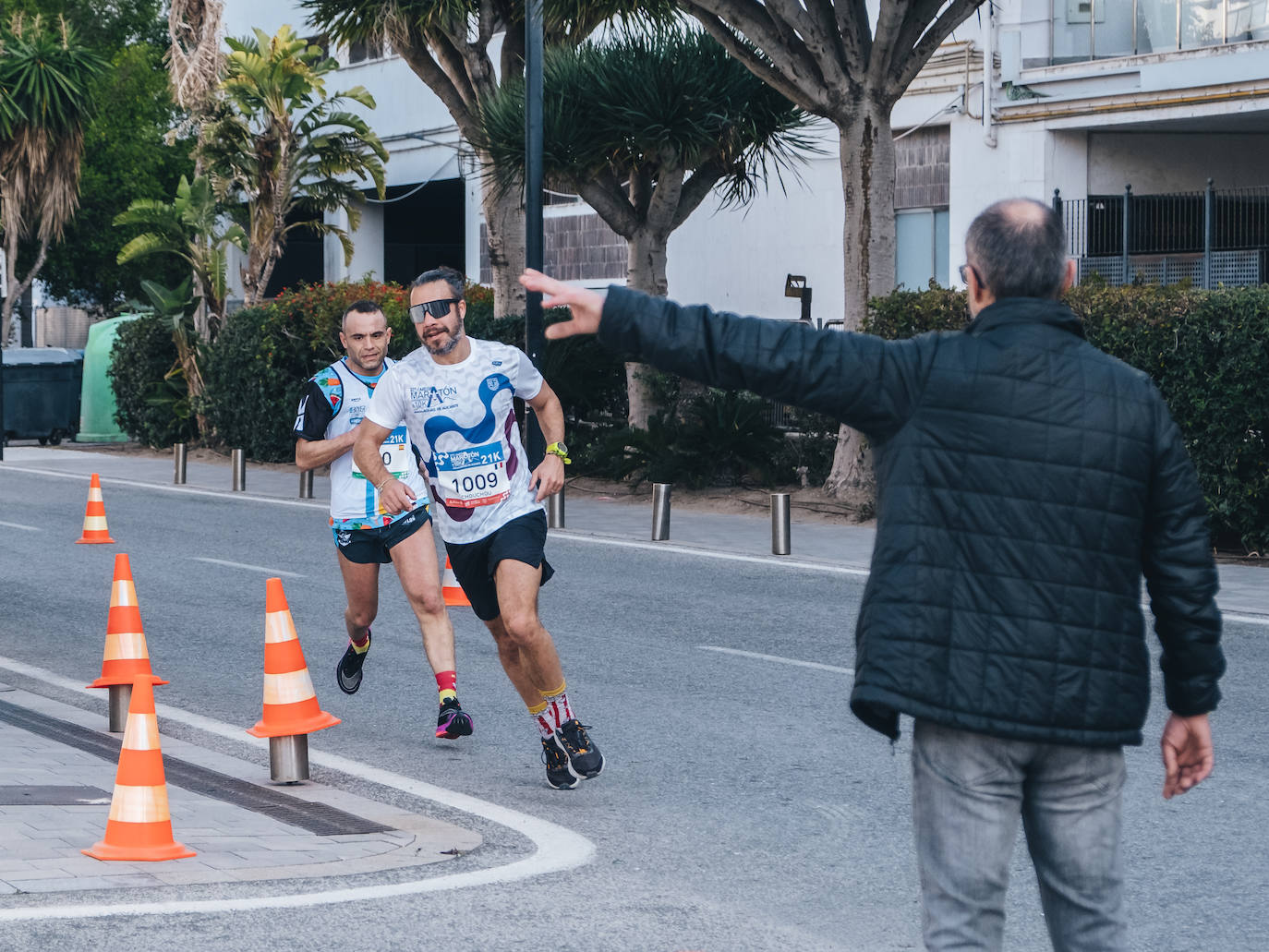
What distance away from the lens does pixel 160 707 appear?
8.59 metres

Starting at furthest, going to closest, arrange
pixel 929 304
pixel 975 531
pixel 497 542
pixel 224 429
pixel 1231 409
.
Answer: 1. pixel 224 429
2. pixel 929 304
3. pixel 1231 409
4. pixel 497 542
5. pixel 975 531

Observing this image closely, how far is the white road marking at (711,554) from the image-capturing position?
46.8 feet

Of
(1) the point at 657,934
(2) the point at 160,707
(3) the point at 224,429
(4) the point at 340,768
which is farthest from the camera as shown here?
(3) the point at 224,429

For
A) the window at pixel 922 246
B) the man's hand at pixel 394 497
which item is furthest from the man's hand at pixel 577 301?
the window at pixel 922 246

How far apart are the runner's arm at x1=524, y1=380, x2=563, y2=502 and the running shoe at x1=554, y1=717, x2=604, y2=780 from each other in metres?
0.91

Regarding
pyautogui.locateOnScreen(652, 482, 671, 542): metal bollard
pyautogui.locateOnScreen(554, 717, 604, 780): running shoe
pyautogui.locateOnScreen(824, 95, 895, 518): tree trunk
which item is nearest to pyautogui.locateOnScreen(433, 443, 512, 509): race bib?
pyautogui.locateOnScreen(554, 717, 604, 780): running shoe

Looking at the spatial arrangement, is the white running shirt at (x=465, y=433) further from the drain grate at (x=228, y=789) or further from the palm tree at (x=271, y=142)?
the palm tree at (x=271, y=142)

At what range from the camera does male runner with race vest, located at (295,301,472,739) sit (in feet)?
25.6

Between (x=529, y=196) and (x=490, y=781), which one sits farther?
(x=529, y=196)

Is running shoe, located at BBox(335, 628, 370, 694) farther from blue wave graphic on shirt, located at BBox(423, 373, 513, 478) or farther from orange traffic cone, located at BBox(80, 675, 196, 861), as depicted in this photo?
orange traffic cone, located at BBox(80, 675, 196, 861)

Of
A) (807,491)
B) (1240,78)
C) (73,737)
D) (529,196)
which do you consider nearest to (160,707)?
(73,737)

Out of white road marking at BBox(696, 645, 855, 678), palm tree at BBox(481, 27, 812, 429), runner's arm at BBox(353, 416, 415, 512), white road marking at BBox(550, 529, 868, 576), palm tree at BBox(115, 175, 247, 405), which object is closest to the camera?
runner's arm at BBox(353, 416, 415, 512)

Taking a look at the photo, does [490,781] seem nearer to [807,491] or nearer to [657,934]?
[657,934]

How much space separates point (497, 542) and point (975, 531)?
11.9ft
